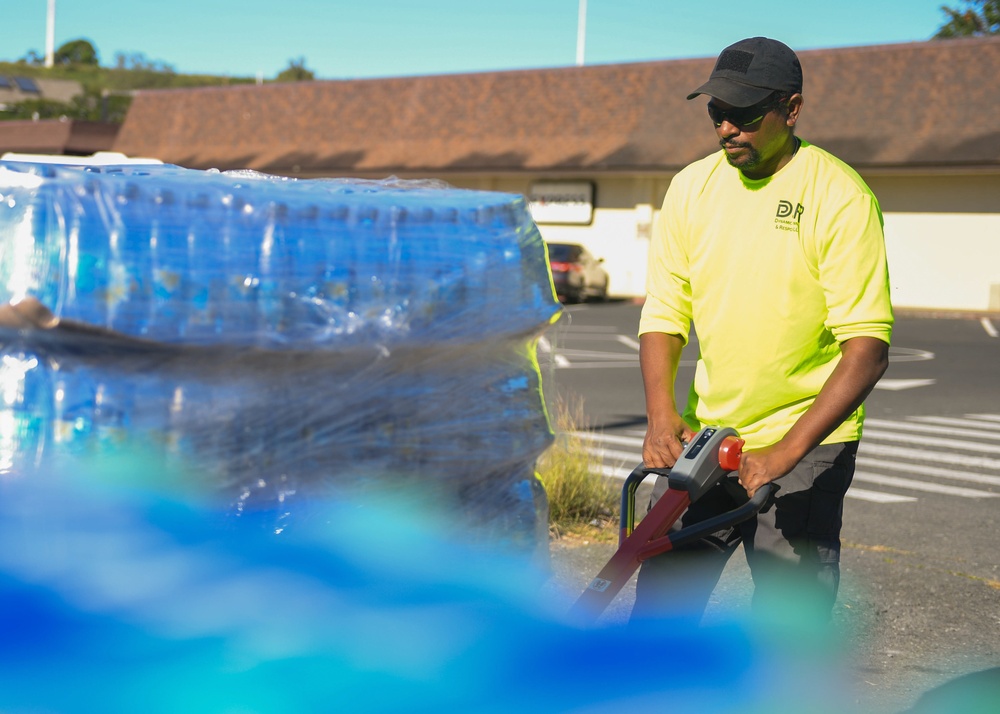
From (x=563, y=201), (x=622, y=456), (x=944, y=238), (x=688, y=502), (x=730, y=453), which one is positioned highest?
(x=563, y=201)

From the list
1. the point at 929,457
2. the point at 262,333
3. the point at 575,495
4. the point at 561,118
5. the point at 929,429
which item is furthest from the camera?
the point at 561,118

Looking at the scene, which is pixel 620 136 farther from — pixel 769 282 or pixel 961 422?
pixel 769 282

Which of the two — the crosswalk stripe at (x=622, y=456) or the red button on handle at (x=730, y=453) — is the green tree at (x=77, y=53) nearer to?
the crosswalk stripe at (x=622, y=456)

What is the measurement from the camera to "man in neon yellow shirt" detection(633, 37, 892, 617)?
2828 mm

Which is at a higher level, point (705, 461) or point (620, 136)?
point (620, 136)

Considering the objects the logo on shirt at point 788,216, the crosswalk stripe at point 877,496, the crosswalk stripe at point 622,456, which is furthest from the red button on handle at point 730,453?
the crosswalk stripe at point 622,456

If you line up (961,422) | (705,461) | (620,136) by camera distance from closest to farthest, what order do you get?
(705,461)
(961,422)
(620,136)

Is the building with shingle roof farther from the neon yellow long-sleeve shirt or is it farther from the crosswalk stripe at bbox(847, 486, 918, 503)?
the neon yellow long-sleeve shirt

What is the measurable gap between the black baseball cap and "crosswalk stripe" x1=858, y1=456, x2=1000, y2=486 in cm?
604

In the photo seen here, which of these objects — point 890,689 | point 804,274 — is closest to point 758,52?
point 804,274

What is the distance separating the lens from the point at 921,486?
8.00 m

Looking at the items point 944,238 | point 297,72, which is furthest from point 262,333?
point 297,72

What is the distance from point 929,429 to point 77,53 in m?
133

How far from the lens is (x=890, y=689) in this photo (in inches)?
165
